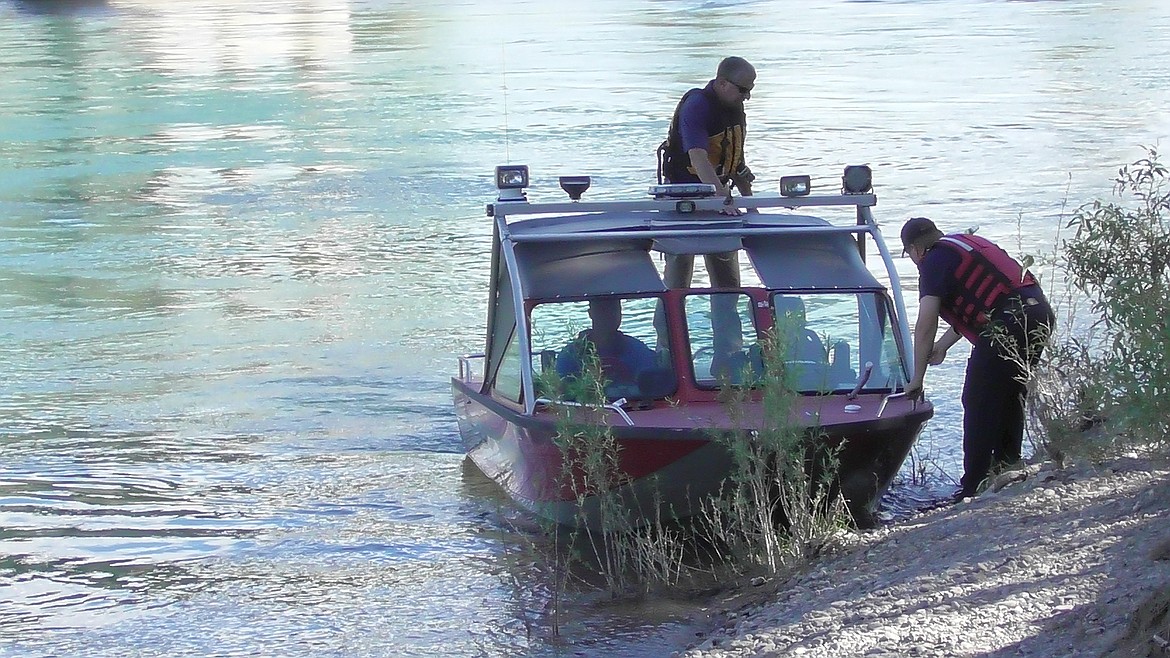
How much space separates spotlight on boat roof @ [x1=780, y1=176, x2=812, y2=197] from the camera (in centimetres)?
907

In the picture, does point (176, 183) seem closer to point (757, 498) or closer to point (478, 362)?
point (478, 362)

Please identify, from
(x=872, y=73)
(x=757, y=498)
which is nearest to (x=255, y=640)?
(x=757, y=498)

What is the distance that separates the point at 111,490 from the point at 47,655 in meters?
2.69

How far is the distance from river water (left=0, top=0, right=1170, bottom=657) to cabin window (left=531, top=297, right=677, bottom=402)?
1.05m

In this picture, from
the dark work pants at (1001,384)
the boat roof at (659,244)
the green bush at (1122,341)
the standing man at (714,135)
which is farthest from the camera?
the standing man at (714,135)

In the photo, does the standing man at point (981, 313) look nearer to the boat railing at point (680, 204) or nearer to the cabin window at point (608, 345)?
the boat railing at point (680, 204)

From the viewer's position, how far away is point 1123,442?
8.12m

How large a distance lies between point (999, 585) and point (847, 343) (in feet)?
8.30

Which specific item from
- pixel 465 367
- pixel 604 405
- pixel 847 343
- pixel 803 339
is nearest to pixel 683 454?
pixel 604 405

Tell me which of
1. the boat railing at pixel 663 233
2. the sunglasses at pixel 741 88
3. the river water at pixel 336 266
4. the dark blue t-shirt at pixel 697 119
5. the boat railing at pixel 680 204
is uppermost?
the sunglasses at pixel 741 88

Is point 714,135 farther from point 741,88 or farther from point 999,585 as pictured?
point 999,585

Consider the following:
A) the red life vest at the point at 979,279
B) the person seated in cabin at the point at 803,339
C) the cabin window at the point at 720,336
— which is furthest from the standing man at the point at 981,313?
the cabin window at the point at 720,336

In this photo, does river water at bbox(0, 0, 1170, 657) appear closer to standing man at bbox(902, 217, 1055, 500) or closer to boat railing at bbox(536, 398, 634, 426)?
boat railing at bbox(536, 398, 634, 426)

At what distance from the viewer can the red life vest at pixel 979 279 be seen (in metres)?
8.33
